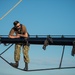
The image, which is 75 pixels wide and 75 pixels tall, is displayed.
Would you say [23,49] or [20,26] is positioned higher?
[20,26]

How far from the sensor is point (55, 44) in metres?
17.3

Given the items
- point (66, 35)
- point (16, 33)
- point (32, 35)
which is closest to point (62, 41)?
point (66, 35)

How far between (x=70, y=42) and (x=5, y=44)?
371 cm

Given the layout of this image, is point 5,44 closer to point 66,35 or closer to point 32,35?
point 32,35

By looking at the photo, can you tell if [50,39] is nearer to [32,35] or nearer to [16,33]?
[32,35]

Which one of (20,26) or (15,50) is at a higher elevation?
(20,26)

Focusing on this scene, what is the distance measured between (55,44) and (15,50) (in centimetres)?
263

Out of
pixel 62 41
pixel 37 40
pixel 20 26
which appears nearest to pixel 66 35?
pixel 62 41

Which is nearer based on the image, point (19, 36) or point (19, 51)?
point (19, 36)

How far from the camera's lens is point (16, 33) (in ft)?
61.0

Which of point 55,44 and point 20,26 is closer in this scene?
point 55,44

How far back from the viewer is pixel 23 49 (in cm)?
1867

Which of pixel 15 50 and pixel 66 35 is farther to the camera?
pixel 15 50

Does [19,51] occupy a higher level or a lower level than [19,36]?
lower
